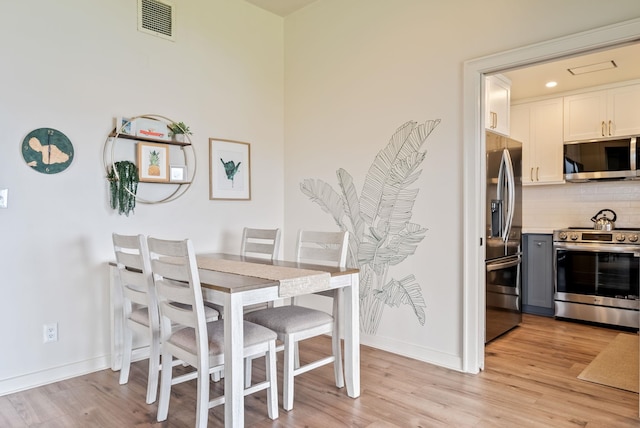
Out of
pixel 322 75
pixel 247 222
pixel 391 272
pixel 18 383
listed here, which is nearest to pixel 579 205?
pixel 391 272

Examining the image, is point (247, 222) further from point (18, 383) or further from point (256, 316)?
point (18, 383)

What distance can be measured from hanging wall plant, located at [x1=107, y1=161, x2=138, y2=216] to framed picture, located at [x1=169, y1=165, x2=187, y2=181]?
0.33 m

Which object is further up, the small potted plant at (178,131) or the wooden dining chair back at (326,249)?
the small potted plant at (178,131)

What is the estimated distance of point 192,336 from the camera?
2.12 m

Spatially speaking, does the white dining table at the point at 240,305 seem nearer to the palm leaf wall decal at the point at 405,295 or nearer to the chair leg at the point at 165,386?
the chair leg at the point at 165,386

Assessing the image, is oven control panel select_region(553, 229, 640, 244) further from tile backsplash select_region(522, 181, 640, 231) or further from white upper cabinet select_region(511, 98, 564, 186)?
white upper cabinet select_region(511, 98, 564, 186)

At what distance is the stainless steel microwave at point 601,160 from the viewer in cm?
421

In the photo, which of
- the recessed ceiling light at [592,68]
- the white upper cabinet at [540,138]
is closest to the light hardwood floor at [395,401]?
the white upper cabinet at [540,138]

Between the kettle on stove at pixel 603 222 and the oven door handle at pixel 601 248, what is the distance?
52cm

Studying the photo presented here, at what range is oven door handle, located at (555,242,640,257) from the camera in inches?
154

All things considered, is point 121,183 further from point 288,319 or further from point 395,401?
point 395,401

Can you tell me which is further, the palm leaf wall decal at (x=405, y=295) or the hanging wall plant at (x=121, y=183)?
the palm leaf wall decal at (x=405, y=295)

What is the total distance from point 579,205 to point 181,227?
4209mm

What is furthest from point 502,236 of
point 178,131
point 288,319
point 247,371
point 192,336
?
point 178,131
